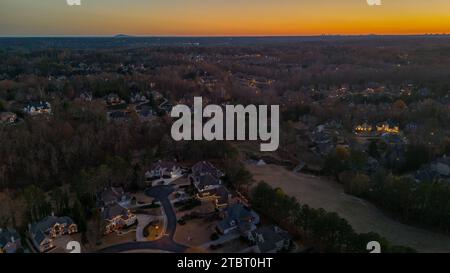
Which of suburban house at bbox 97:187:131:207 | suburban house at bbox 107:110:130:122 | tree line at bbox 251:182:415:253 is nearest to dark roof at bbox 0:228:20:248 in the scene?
suburban house at bbox 97:187:131:207

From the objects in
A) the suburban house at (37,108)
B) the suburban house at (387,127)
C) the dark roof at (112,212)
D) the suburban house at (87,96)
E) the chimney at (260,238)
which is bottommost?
the chimney at (260,238)

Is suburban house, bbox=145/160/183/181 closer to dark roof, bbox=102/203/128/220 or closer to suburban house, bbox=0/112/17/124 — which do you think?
dark roof, bbox=102/203/128/220

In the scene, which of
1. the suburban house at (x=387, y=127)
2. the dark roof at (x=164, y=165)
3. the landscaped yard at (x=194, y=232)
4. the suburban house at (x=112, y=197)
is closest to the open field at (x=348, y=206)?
the dark roof at (x=164, y=165)

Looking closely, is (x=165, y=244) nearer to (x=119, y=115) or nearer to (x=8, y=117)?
(x=119, y=115)

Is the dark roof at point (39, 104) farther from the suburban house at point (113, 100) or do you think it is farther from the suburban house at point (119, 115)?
the suburban house at point (119, 115)

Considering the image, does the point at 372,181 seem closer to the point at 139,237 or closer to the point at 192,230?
the point at 192,230

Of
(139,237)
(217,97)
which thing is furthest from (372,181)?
(217,97)
